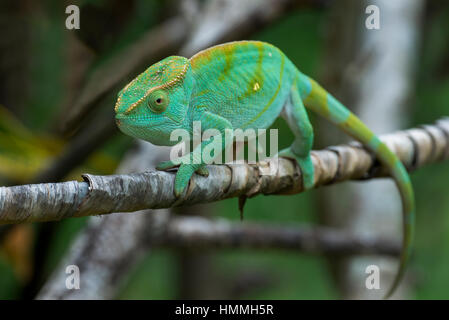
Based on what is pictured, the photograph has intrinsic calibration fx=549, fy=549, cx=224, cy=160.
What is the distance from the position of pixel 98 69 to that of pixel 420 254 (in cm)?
295

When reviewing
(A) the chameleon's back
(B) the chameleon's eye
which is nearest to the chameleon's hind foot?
(A) the chameleon's back

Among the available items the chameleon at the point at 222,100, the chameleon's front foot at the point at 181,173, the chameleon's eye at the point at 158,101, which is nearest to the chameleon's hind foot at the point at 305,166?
the chameleon at the point at 222,100

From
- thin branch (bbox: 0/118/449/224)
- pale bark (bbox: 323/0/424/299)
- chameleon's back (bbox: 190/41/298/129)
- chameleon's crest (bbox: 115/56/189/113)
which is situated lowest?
thin branch (bbox: 0/118/449/224)

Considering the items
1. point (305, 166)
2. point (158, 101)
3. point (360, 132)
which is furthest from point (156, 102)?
point (360, 132)

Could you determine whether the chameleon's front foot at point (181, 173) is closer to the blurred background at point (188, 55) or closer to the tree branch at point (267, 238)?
the blurred background at point (188, 55)

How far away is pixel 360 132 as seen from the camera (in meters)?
1.47

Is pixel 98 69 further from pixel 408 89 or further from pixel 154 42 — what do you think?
pixel 408 89

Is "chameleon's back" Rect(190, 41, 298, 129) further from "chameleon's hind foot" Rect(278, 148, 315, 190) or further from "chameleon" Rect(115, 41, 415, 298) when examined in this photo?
"chameleon's hind foot" Rect(278, 148, 315, 190)

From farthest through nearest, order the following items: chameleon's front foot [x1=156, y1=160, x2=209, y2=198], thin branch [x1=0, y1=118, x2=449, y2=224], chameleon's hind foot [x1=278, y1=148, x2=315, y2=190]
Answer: chameleon's hind foot [x1=278, y1=148, x2=315, y2=190], chameleon's front foot [x1=156, y1=160, x2=209, y2=198], thin branch [x1=0, y1=118, x2=449, y2=224]

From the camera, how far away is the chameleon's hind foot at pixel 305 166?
129 cm

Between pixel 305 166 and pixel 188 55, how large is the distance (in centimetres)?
43

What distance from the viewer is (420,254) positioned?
3.61 m

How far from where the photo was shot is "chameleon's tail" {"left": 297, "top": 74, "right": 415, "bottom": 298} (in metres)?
1.39

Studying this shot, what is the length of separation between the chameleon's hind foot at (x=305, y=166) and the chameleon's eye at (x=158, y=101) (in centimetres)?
45
